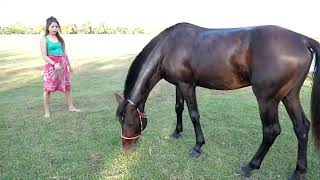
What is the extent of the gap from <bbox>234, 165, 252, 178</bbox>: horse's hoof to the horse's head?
1293 millimetres

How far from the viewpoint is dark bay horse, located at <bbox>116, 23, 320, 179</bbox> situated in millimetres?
3434

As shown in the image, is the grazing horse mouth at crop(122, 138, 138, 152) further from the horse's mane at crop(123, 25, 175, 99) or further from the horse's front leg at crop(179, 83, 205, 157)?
the horse's front leg at crop(179, 83, 205, 157)

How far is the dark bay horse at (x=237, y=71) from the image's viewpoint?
343cm

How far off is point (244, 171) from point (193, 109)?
3.35 ft

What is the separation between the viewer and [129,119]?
13.2 feet

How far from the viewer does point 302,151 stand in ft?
12.0

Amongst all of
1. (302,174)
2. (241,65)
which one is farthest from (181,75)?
(302,174)

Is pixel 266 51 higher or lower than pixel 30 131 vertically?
higher

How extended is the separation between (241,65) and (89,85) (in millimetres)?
7233

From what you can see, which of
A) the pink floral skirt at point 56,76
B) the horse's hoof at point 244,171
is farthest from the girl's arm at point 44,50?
the horse's hoof at point 244,171

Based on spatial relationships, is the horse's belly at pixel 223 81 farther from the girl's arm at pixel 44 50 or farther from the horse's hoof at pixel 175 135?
the girl's arm at pixel 44 50

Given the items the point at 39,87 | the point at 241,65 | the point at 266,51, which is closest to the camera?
the point at 266,51


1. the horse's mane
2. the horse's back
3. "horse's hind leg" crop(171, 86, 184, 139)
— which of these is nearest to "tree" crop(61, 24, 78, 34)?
"horse's hind leg" crop(171, 86, 184, 139)

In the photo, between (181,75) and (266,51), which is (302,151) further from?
(181,75)
